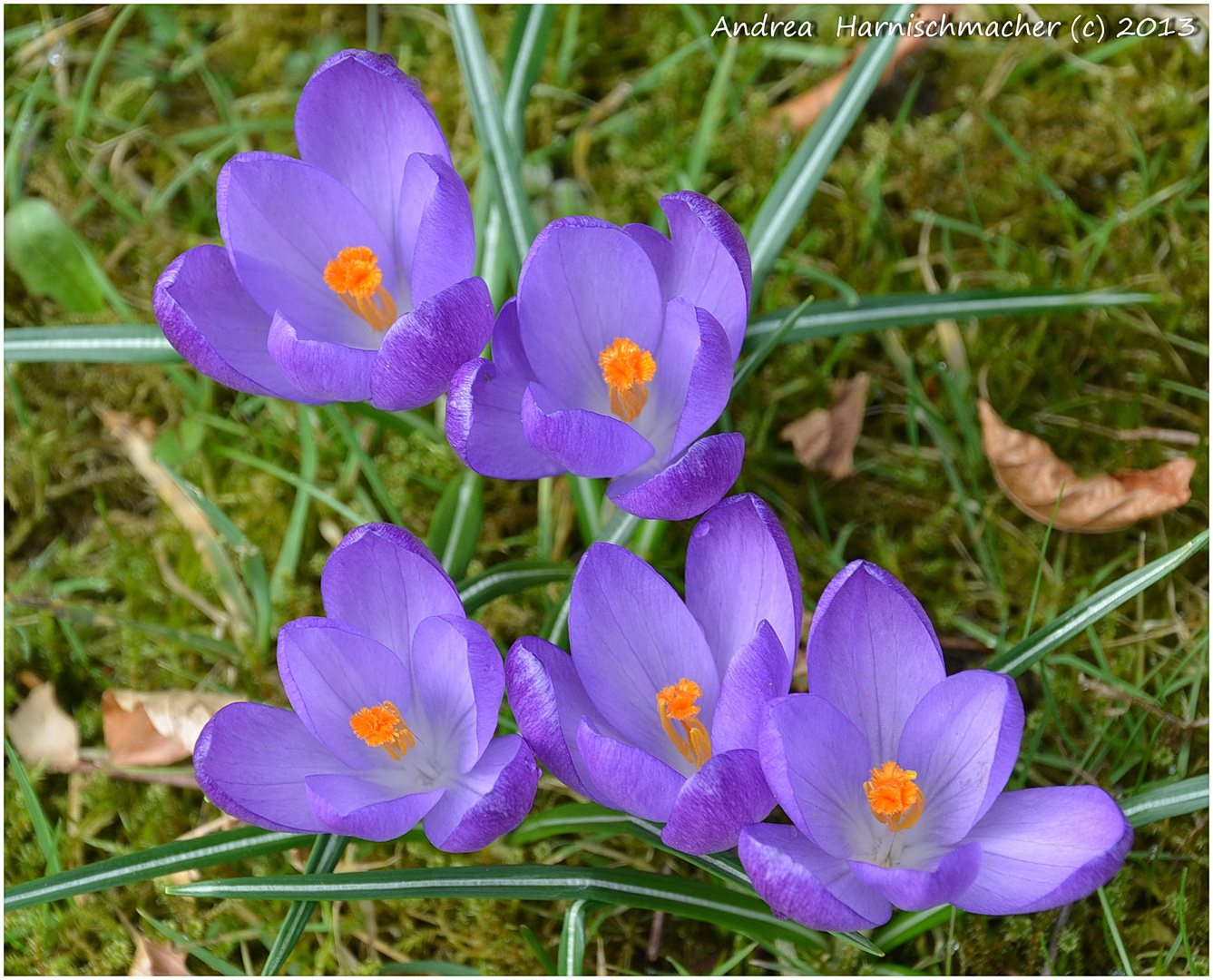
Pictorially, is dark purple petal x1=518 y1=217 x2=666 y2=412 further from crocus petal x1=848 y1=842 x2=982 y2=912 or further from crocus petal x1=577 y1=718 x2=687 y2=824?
crocus petal x1=848 y1=842 x2=982 y2=912

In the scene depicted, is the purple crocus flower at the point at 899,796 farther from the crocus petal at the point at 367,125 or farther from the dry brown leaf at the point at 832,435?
the crocus petal at the point at 367,125

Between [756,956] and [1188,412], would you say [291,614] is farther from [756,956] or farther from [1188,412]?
[1188,412]

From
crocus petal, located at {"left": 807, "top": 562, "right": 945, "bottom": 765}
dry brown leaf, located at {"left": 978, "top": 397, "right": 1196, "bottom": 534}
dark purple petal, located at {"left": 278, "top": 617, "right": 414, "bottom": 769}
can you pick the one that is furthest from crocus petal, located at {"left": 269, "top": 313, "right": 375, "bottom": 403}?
dry brown leaf, located at {"left": 978, "top": 397, "right": 1196, "bottom": 534}

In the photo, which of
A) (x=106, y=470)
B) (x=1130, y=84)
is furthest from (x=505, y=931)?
(x=1130, y=84)

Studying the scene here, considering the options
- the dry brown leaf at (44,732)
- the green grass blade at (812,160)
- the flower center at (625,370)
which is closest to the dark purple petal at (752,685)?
the flower center at (625,370)

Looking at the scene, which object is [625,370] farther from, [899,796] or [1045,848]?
→ [1045,848]
